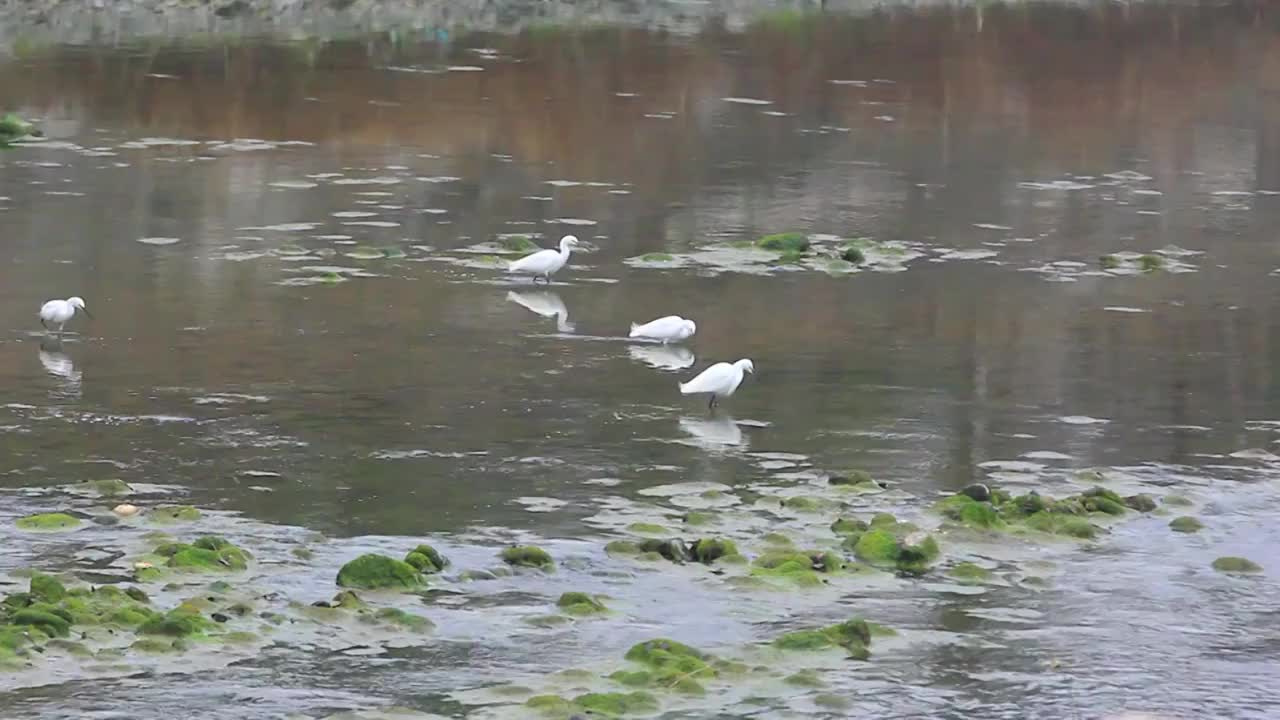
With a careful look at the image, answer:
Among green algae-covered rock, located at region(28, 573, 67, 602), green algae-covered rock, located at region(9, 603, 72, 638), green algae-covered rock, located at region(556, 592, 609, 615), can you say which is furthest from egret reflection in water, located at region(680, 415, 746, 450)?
green algae-covered rock, located at region(9, 603, 72, 638)

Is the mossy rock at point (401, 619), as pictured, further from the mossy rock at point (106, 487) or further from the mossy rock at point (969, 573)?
the mossy rock at point (969, 573)

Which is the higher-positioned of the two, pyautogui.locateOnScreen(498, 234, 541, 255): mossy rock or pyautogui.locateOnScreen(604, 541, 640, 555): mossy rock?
pyautogui.locateOnScreen(498, 234, 541, 255): mossy rock

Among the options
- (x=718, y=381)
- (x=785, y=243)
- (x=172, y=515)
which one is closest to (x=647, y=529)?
(x=172, y=515)

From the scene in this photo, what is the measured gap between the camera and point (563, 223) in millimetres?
26188

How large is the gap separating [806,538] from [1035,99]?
25415mm

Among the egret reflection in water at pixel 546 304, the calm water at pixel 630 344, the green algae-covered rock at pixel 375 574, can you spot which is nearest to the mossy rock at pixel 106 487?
the calm water at pixel 630 344

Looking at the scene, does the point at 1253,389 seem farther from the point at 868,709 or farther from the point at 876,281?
the point at 868,709

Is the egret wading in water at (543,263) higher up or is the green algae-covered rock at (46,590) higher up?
the egret wading in water at (543,263)

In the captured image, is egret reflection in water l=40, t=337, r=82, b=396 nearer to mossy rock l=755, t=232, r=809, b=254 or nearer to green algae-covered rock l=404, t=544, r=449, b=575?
green algae-covered rock l=404, t=544, r=449, b=575

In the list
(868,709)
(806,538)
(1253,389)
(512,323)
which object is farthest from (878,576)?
(512,323)

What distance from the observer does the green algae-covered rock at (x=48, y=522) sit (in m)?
14.2

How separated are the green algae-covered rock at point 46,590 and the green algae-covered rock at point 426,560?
2.05 metres

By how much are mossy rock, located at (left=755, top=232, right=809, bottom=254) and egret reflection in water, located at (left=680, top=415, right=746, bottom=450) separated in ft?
23.4

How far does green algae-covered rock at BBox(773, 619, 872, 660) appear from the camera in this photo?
1240 cm
